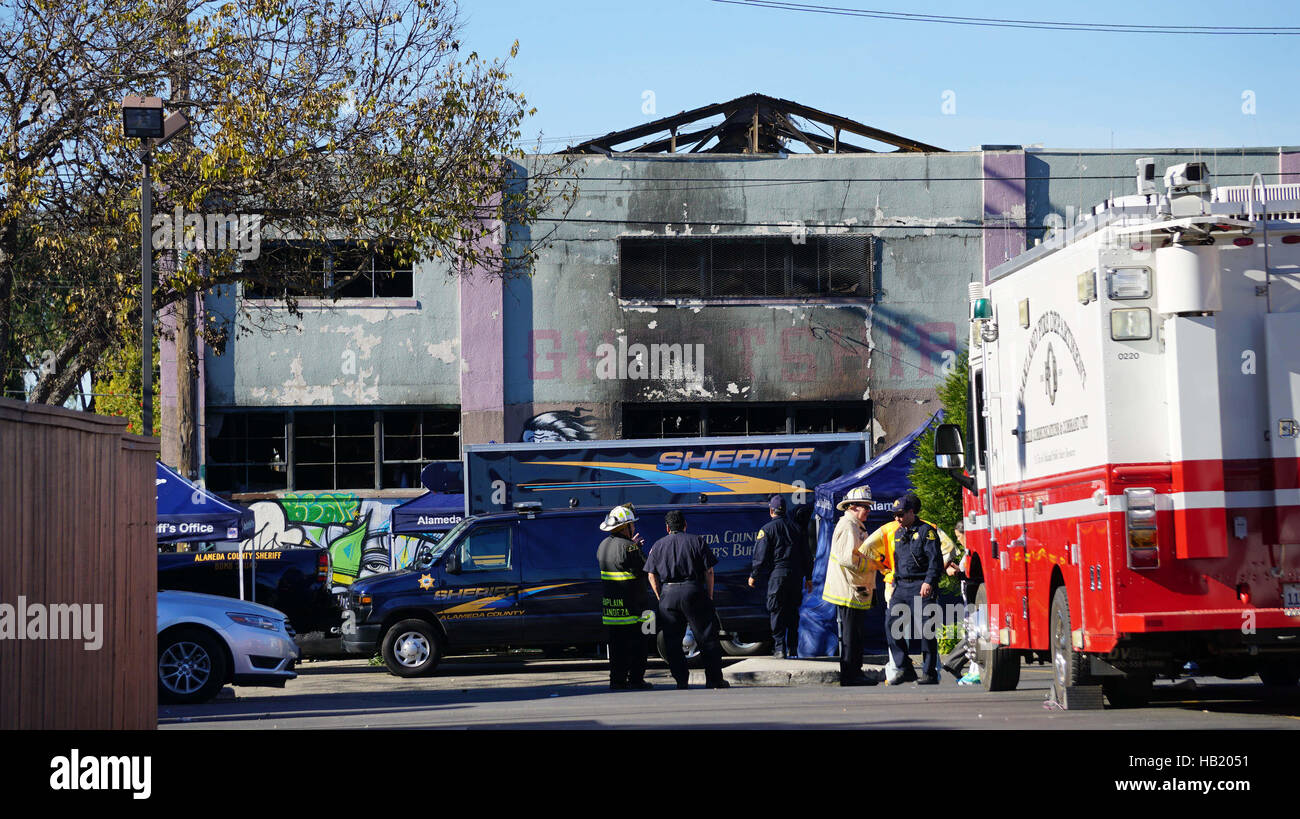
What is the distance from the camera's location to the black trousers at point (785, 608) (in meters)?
19.2

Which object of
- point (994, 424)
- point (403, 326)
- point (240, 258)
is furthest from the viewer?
point (403, 326)

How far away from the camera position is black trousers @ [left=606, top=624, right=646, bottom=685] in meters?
15.8

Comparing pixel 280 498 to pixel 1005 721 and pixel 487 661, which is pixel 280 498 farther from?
pixel 1005 721

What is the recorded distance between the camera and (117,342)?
765 inches

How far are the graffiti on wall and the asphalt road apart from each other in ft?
30.6

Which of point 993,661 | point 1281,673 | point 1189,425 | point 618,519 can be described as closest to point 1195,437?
point 1189,425

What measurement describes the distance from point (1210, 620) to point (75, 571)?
20.8 ft

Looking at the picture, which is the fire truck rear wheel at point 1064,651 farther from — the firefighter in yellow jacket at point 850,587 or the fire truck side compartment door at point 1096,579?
the firefighter in yellow jacket at point 850,587

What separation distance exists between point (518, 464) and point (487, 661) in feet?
9.09

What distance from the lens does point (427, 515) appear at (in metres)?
25.5

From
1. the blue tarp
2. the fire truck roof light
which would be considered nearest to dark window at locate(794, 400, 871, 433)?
the blue tarp
